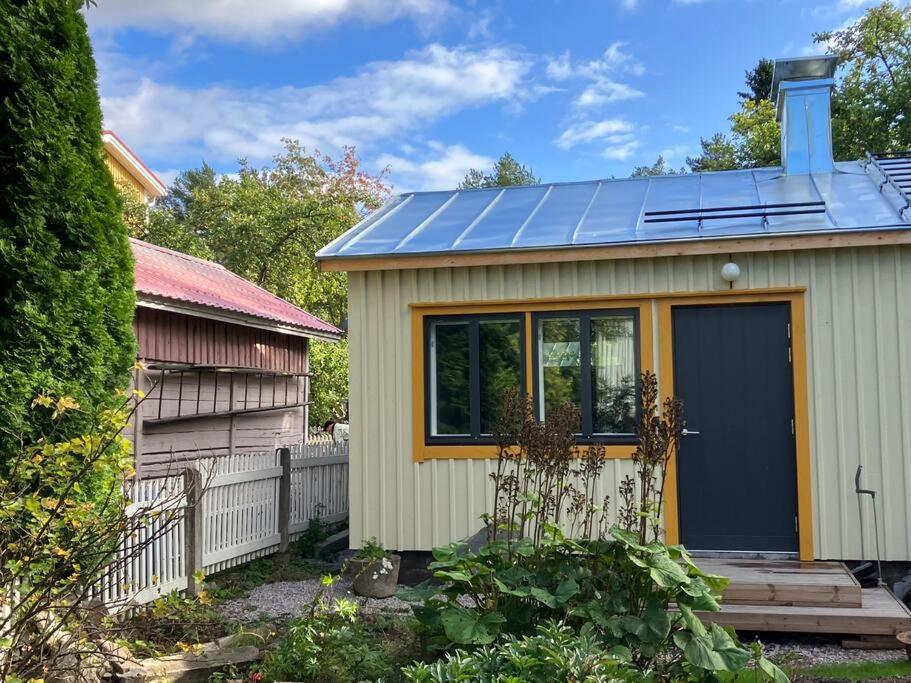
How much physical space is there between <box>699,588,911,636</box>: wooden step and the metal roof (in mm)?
2992

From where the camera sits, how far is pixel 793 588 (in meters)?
5.99

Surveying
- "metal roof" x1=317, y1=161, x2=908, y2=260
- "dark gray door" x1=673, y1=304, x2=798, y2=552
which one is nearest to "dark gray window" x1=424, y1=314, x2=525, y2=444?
"metal roof" x1=317, y1=161, x2=908, y2=260

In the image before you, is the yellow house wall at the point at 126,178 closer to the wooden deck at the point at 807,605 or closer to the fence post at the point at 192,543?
the fence post at the point at 192,543

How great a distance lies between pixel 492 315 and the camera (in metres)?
7.78

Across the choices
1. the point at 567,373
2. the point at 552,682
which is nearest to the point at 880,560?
the point at 567,373

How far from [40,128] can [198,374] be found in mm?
4325

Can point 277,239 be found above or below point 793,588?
above

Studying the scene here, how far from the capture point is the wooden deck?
5.58 metres

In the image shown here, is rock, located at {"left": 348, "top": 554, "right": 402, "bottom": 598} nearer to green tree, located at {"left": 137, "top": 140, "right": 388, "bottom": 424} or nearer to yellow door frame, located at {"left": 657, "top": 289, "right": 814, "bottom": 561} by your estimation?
yellow door frame, located at {"left": 657, "top": 289, "right": 814, "bottom": 561}

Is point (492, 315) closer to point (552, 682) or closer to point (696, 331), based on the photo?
point (696, 331)

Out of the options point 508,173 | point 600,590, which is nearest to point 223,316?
point 600,590

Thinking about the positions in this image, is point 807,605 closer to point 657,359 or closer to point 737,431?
point 737,431

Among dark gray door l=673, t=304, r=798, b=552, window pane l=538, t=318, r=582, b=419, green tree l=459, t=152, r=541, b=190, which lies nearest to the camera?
dark gray door l=673, t=304, r=798, b=552

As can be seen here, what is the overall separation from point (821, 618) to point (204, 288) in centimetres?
806
